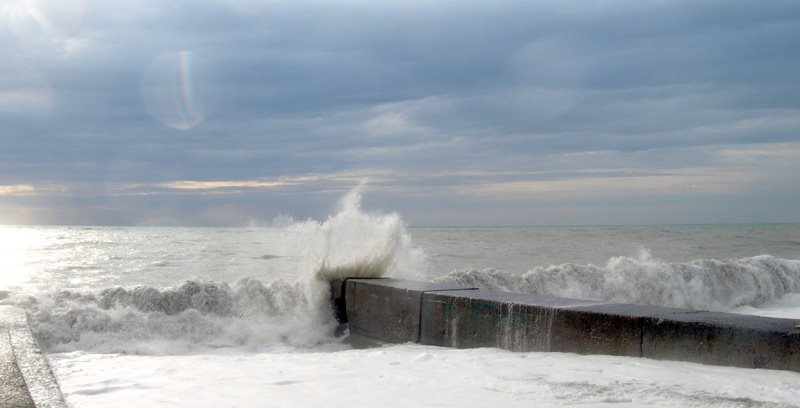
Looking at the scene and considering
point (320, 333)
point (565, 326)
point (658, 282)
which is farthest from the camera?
point (658, 282)

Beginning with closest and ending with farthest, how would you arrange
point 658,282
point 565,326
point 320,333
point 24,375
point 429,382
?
point 24,375, point 429,382, point 565,326, point 320,333, point 658,282

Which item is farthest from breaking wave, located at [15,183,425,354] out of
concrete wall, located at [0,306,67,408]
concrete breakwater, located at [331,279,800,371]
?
concrete wall, located at [0,306,67,408]

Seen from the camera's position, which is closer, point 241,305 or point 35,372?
point 35,372

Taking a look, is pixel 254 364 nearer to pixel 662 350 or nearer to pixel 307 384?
pixel 307 384

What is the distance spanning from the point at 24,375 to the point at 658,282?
29.9 feet

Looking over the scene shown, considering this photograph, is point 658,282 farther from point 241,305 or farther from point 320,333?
point 241,305

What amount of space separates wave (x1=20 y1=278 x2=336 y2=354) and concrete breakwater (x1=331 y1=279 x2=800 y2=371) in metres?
0.78

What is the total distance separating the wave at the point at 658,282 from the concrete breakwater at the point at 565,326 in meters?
3.44

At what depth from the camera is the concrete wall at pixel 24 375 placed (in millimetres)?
2695

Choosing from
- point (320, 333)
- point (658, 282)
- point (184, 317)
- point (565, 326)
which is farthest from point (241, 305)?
point (658, 282)

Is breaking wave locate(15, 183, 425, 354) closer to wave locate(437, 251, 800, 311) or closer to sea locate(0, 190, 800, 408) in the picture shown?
sea locate(0, 190, 800, 408)

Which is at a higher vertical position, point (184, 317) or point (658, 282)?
point (658, 282)

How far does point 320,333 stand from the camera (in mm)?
6922

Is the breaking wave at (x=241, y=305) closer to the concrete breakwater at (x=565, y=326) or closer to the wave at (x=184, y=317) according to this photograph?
the wave at (x=184, y=317)
